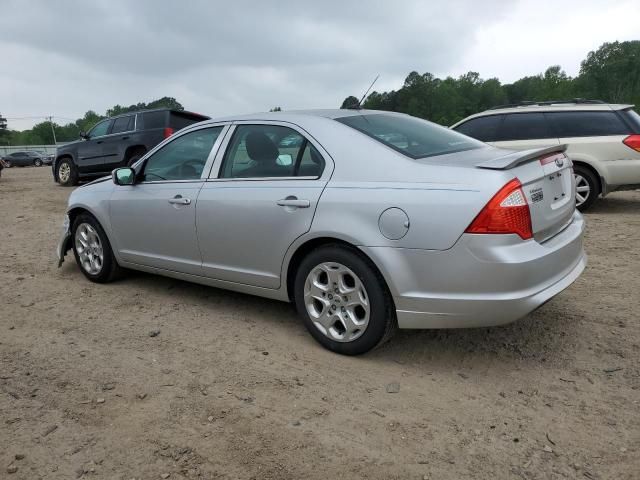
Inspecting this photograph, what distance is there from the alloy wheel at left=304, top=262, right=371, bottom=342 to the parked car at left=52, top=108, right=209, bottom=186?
808 centimetres

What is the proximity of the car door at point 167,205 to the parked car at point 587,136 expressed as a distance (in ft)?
15.5

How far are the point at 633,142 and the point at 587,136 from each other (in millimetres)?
586

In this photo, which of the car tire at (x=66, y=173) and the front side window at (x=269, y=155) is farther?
the car tire at (x=66, y=173)

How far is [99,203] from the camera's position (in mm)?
4789

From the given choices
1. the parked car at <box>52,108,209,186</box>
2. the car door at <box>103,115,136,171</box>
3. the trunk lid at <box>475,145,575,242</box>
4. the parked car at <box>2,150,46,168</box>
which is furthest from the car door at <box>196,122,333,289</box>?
A: the parked car at <box>2,150,46,168</box>

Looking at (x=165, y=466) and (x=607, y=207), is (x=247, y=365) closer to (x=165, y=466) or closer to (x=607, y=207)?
(x=165, y=466)

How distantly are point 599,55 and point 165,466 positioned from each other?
103262mm

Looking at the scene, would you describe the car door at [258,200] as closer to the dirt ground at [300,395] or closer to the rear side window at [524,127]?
the dirt ground at [300,395]

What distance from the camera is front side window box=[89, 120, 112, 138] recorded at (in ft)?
39.8

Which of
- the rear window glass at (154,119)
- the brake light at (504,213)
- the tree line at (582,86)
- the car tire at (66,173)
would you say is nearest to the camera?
the brake light at (504,213)

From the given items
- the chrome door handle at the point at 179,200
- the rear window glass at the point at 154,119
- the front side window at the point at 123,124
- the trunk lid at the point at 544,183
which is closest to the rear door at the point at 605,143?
the trunk lid at the point at 544,183

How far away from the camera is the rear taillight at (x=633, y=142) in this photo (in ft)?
23.2

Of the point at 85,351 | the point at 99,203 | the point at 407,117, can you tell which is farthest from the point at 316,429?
the point at 99,203

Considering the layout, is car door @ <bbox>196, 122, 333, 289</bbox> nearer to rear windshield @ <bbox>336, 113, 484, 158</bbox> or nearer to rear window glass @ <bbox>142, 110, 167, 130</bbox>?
rear windshield @ <bbox>336, 113, 484, 158</bbox>
